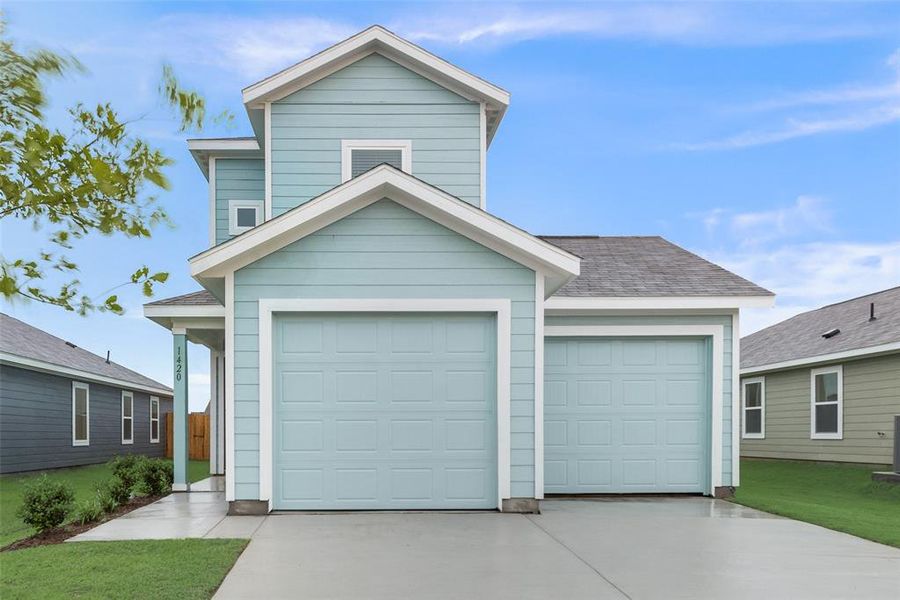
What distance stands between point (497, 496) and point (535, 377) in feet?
5.20

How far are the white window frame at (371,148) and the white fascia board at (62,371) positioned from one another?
32.1 ft

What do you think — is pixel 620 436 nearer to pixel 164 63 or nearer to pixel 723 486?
pixel 723 486

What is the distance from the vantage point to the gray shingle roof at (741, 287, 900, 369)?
16.7 m

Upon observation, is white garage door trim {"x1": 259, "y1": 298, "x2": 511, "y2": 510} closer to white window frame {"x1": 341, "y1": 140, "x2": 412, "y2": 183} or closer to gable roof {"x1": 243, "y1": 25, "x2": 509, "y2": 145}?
white window frame {"x1": 341, "y1": 140, "x2": 412, "y2": 183}

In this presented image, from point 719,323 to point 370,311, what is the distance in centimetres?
561

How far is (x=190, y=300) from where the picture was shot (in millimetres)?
11680

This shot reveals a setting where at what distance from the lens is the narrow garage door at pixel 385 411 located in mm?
9117

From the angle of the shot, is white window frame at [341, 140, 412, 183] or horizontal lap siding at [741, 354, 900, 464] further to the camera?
horizontal lap siding at [741, 354, 900, 464]

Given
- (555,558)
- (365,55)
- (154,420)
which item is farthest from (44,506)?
(154,420)

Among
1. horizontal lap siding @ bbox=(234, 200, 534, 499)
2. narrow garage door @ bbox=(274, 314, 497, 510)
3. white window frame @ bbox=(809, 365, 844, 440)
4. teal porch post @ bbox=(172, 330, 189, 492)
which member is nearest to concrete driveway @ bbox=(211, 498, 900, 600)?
narrow garage door @ bbox=(274, 314, 497, 510)

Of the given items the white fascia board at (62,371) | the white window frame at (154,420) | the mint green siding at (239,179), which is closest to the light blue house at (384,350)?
the mint green siding at (239,179)

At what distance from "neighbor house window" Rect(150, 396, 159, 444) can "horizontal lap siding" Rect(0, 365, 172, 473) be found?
118 inches

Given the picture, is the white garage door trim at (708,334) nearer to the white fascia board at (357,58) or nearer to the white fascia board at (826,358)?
the white fascia board at (357,58)

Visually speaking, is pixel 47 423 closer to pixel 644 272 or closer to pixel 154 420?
pixel 154 420
